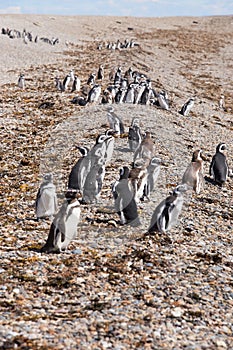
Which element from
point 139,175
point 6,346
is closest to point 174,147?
point 139,175

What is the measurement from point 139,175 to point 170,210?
4.39 ft

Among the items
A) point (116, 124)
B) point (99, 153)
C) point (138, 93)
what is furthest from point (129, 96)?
point (99, 153)

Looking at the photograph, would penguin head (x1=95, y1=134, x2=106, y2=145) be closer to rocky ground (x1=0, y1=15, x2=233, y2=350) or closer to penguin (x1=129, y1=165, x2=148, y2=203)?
rocky ground (x1=0, y1=15, x2=233, y2=350)

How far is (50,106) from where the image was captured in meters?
17.7

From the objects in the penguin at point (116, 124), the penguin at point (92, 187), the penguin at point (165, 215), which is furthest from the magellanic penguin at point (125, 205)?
the penguin at point (116, 124)

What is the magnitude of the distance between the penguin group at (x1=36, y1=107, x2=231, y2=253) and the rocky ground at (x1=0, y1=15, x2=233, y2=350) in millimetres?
202

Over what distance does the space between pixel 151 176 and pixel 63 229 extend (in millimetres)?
3338

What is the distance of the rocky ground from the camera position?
16.9 feet

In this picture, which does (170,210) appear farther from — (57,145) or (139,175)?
(57,145)

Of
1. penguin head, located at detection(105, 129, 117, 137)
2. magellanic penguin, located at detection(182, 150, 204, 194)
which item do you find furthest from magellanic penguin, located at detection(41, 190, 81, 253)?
penguin head, located at detection(105, 129, 117, 137)

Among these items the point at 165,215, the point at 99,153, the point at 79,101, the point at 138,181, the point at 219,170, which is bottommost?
the point at 165,215

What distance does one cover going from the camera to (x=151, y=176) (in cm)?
948

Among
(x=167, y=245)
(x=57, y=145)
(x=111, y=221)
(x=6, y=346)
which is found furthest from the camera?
(x=57, y=145)

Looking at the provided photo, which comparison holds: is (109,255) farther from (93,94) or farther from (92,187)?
(93,94)
